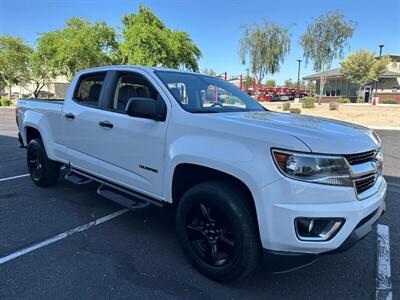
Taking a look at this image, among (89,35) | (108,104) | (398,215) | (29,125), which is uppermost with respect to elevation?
(89,35)

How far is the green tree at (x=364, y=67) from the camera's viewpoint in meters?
40.2

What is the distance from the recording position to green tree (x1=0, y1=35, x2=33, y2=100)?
141 ft

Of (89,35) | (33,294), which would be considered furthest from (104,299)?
(89,35)

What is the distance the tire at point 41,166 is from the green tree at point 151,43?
2216 cm

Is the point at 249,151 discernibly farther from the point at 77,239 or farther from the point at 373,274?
the point at 77,239

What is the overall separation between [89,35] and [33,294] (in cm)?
3183

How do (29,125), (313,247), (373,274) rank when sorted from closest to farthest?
(313,247), (373,274), (29,125)

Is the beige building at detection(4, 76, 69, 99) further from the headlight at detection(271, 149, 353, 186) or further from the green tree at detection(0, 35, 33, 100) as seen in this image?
the headlight at detection(271, 149, 353, 186)

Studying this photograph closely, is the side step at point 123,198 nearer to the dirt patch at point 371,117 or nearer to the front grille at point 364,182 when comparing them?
the front grille at point 364,182

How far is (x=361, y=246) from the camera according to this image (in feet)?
12.7

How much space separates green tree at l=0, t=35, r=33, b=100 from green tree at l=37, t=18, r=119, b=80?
11544 mm

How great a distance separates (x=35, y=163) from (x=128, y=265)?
10.8 feet

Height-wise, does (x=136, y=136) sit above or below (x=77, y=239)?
above

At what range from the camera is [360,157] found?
105 inches
